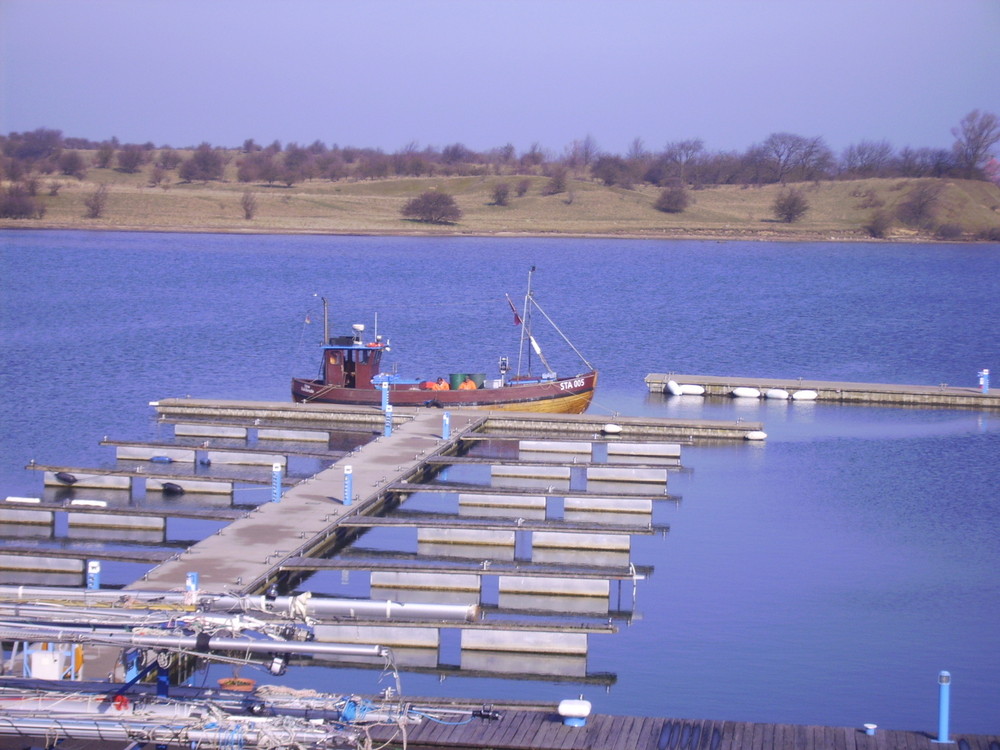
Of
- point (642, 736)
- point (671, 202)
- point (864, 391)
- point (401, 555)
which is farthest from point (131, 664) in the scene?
point (671, 202)

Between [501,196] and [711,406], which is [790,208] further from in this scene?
[711,406]

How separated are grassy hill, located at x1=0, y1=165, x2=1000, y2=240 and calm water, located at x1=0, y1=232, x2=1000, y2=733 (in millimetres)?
8990

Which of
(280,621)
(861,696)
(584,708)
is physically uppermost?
(280,621)

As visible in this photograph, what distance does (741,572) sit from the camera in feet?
75.8

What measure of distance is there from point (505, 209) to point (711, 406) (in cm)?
8197

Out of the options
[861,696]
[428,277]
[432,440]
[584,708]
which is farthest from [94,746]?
[428,277]

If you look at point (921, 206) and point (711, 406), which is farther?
point (921, 206)

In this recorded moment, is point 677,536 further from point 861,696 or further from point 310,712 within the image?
point 310,712

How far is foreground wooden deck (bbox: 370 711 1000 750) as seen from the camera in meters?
13.6

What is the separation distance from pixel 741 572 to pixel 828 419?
16.3m

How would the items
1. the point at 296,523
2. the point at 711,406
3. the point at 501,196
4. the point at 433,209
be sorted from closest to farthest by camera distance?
the point at 296,523 < the point at 711,406 < the point at 433,209 < the point at 501,196

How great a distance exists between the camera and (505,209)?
395 ft

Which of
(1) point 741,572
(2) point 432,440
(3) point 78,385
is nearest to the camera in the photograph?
(1) point 741,572

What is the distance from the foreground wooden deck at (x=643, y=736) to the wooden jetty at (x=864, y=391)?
26989 mm
